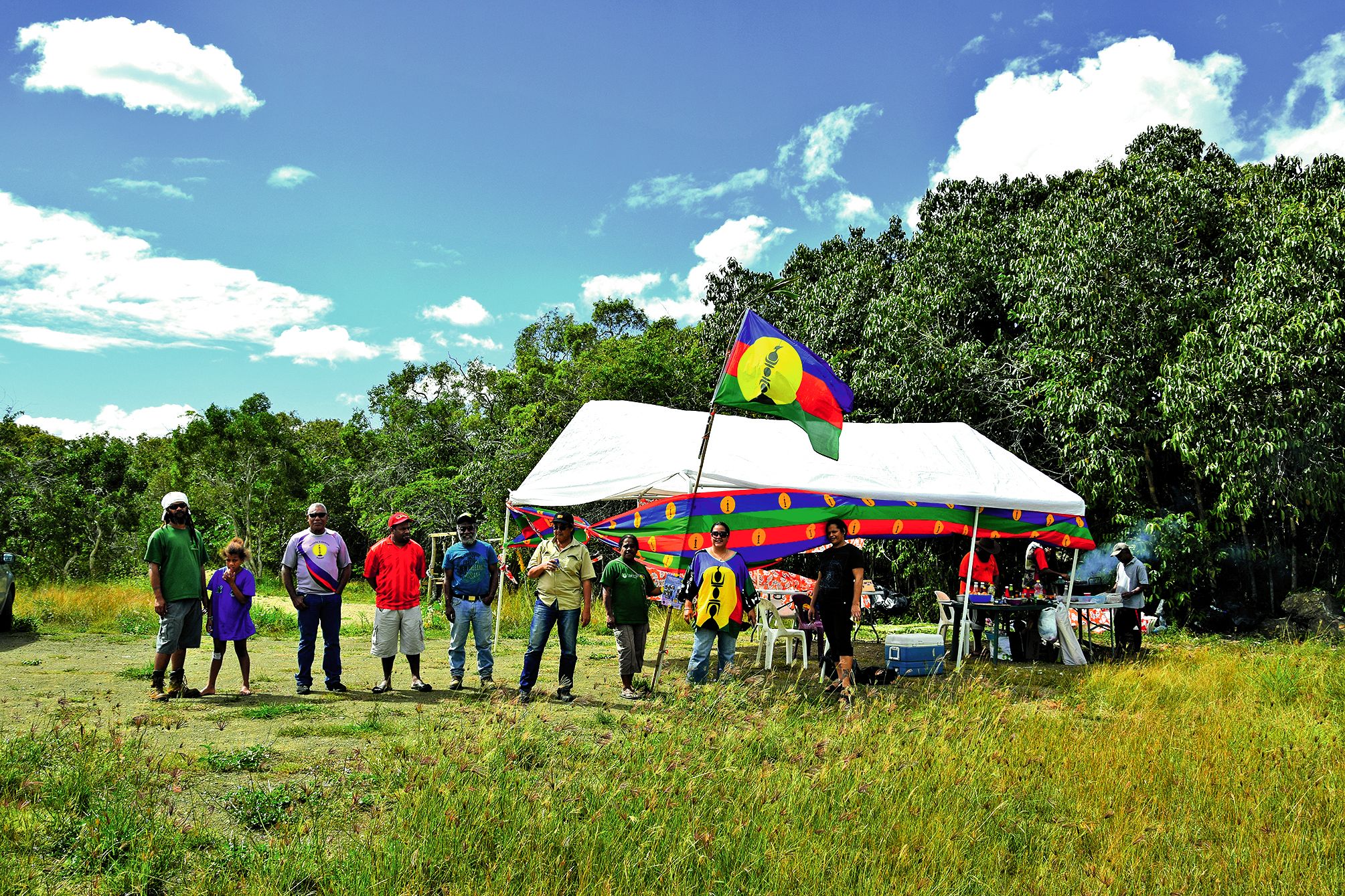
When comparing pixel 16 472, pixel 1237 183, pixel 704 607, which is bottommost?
pixel 704 607

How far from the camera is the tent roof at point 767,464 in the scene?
33.4 ft

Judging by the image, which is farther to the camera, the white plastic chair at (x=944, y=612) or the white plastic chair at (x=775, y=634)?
the white plastic chair at (x=944, y=612)

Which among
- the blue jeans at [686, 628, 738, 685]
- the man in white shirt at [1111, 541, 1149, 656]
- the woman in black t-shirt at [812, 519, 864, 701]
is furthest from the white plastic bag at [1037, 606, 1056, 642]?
the blue jeans at [686, 628, 738, 685]

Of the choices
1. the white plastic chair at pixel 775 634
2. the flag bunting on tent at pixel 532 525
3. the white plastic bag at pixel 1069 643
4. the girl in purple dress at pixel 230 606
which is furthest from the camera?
the flag bunting on tent at pixel 532 525

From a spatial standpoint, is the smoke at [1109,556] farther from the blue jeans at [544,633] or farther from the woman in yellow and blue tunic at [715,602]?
the blue jeans at [544,633]

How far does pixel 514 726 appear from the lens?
520 cm

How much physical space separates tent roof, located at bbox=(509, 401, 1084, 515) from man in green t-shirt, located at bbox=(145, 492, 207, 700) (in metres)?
3.74

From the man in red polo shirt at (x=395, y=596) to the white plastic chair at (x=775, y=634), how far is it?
4.07 metres

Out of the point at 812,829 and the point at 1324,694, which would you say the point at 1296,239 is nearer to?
the point at 1324,694

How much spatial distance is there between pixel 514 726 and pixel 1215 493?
15499mm

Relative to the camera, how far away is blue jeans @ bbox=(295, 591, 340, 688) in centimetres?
798

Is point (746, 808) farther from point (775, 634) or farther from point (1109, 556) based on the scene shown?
point (1109, 556)

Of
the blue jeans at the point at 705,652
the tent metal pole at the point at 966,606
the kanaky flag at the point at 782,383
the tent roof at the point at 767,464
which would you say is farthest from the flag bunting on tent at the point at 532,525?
the tent metal pole at the point at 966,606

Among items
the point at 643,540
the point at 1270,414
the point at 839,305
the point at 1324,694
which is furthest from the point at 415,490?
the point at 1324,694
